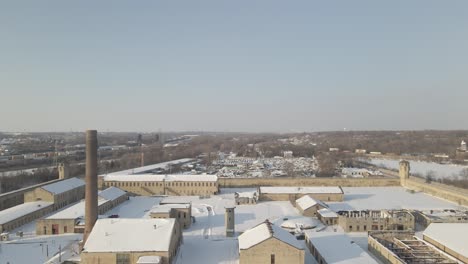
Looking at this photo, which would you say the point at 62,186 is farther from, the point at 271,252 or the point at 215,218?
the point at 271,252

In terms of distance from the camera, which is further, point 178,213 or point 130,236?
point 178,213

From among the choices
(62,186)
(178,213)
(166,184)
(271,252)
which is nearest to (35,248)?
(178,213)

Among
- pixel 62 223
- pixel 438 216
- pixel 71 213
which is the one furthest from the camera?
pixel 438 216

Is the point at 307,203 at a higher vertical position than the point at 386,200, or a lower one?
higher

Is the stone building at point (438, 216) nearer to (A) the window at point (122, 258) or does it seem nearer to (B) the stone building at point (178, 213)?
(B) the stone building at point (178, 213)

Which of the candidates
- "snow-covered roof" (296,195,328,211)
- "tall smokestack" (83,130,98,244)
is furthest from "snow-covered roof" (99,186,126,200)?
"snow-covered roof" (296,195,328,211)

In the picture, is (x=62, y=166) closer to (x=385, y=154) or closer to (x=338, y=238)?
(x=338, y=238)
